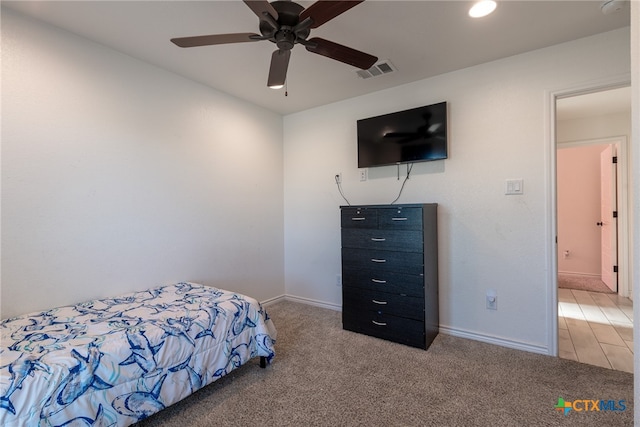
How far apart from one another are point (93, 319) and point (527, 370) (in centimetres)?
290

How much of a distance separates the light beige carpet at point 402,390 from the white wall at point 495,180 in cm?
35

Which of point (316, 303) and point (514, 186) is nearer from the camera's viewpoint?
point (514, 186)

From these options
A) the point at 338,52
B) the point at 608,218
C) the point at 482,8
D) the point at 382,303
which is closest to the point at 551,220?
the point at 382,303

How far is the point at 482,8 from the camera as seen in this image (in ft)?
5.82

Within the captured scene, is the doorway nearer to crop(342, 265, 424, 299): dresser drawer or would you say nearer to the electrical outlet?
the electrical outlet

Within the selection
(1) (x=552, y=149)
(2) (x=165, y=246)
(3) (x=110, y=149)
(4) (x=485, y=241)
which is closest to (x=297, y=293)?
(2) (x=165, y=246)

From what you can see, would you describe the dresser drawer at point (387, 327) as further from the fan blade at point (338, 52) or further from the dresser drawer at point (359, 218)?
the fan blade at point (338, 52)

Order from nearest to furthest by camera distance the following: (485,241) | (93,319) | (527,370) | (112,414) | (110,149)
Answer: (112,414) → (93,319) → (527,370) → (110,149) → (485,241)

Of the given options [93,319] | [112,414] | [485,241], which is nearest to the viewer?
A: [112,414]

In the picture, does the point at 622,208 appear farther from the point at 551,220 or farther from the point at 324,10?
the point at 324,10

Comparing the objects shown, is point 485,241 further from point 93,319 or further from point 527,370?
point 93,319

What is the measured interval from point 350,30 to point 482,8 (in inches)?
32.4

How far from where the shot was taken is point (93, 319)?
1.75m

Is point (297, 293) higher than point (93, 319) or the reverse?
the reverse
